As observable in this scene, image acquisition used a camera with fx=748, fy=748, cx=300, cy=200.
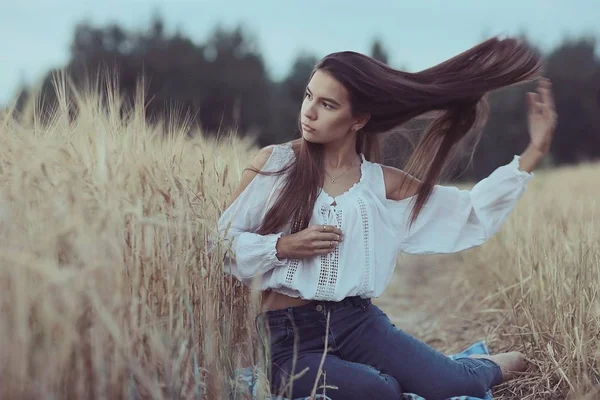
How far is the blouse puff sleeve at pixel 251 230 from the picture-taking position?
2264mm

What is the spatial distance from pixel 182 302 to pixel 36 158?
552 millimetres

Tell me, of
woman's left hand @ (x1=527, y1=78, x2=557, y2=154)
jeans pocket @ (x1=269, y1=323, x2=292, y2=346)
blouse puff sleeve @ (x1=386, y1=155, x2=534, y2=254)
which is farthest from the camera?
blouse puff sleeve @ (x1=386, y1=155, x2=534, y2=254)

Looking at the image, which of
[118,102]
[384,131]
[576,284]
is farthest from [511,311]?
[118,102]

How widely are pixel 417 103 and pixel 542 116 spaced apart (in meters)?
0.41

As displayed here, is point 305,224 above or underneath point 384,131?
underneath

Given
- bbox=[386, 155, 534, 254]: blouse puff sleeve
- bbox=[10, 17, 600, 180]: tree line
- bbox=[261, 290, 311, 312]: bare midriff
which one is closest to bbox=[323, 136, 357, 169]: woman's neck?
bbox=[386, 155, 534, 254]: blouse puff sleeve

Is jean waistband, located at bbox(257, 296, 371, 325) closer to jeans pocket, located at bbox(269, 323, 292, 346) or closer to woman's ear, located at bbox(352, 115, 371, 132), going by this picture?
jeans pocket, located at bbox(269, 323, 292, 346)

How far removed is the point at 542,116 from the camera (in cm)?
244

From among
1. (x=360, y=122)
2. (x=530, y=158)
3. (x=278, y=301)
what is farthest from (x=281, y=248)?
(x=530, y=158)

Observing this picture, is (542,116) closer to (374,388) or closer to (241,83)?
(374,388)

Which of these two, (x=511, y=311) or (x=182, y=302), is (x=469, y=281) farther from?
(x=182, y=302)

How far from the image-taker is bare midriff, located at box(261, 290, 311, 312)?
2.36m

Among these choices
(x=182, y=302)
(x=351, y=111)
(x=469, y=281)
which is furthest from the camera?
(x=469, y=281)

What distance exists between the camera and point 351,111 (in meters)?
2.42
